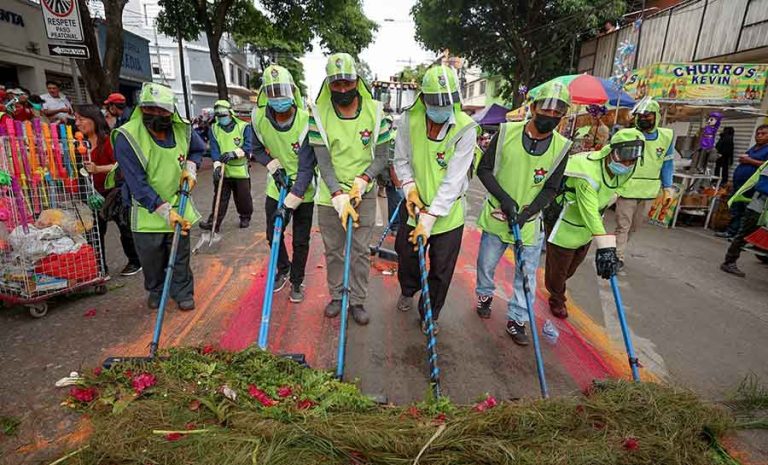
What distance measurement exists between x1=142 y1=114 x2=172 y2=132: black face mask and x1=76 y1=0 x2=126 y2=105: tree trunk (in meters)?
5.60

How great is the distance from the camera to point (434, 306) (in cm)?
327

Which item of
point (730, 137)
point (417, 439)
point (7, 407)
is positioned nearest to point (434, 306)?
point (417, 439)

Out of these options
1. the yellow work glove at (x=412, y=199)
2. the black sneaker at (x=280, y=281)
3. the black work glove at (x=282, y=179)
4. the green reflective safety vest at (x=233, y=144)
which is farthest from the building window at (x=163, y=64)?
the yellow work glove at (x=412, y=199)

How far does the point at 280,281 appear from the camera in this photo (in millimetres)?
4094

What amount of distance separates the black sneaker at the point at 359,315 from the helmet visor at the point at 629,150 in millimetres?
2478

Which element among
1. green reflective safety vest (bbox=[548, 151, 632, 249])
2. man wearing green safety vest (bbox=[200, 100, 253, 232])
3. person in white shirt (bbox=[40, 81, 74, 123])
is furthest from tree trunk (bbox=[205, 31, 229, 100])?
green reflective safety vest (bbox=[548, 151, 632, 249])

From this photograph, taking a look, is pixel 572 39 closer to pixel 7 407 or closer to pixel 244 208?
pixel 244 208

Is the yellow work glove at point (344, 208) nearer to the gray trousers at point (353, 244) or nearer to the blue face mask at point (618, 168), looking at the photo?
the gray trousers at point (353, 244)

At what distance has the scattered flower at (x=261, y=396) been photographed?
2.01 metres

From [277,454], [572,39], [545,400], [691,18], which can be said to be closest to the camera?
[277,454]

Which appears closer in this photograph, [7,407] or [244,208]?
[7,407]

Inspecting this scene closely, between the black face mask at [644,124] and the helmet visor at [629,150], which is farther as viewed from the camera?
the black face mask at [644,124]

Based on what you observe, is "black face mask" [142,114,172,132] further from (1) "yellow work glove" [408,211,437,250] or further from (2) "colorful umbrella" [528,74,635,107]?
(2) "colorful umbrella" [528,74,635,107]

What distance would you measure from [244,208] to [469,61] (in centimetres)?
1490
